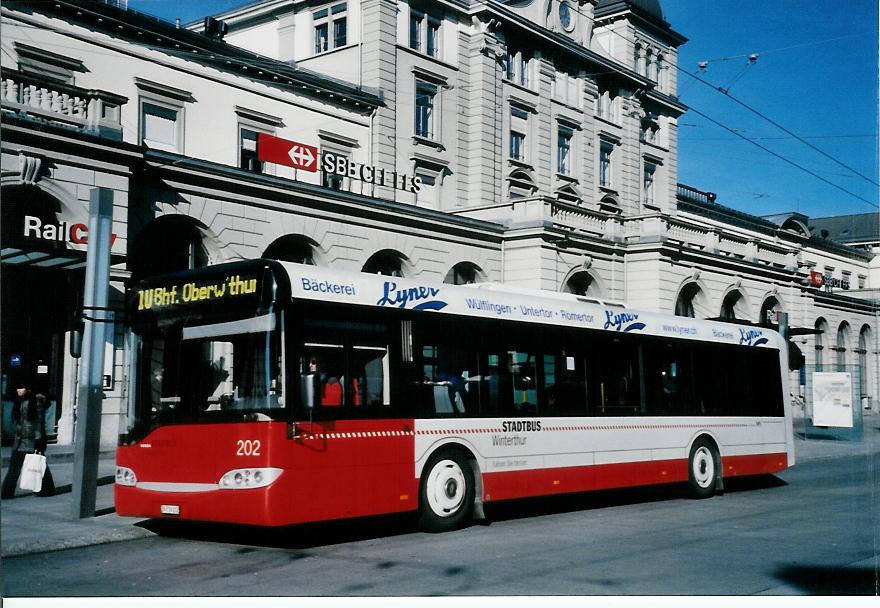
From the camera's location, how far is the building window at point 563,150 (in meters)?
42.2

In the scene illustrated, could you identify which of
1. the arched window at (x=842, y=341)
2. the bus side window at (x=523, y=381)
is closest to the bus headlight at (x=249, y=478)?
the bus side window at (x=523, y=381)

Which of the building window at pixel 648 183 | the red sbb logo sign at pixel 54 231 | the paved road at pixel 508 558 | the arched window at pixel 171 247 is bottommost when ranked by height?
the paved road at pixel 508 558

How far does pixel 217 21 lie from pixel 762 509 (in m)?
20.0

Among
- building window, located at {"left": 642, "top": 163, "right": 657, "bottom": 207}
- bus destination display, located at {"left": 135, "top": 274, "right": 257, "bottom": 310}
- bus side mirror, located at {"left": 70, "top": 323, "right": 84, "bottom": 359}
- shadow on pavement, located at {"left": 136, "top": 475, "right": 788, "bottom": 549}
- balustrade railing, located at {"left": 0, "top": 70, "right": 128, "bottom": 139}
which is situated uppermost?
building window, located at {"left": 642, "top": 163, "right": 657, "bottom": 207}

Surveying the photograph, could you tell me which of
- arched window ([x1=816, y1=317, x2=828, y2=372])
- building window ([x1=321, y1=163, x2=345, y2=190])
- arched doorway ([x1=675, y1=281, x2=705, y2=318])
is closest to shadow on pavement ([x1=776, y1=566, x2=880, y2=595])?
building window ([x1=321, y1=163, x2=345, y2=190])

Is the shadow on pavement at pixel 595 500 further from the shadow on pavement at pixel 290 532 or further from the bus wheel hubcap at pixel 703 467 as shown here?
the shadow on pavement at pixel 290 532

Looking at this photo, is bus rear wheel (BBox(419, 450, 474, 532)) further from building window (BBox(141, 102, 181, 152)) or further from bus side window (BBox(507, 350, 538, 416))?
building window (BBox(141, 102, 181, 152))

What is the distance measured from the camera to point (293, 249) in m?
28.4

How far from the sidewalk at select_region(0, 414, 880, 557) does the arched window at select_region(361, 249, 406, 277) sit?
12748 mm

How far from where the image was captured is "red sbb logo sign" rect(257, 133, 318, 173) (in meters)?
27.0

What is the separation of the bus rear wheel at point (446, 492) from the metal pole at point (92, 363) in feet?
14.6

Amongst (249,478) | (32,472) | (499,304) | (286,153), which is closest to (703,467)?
(499,304)

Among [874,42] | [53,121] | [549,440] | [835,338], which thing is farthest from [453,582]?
[835,338]

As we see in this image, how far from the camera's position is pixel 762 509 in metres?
14.7
